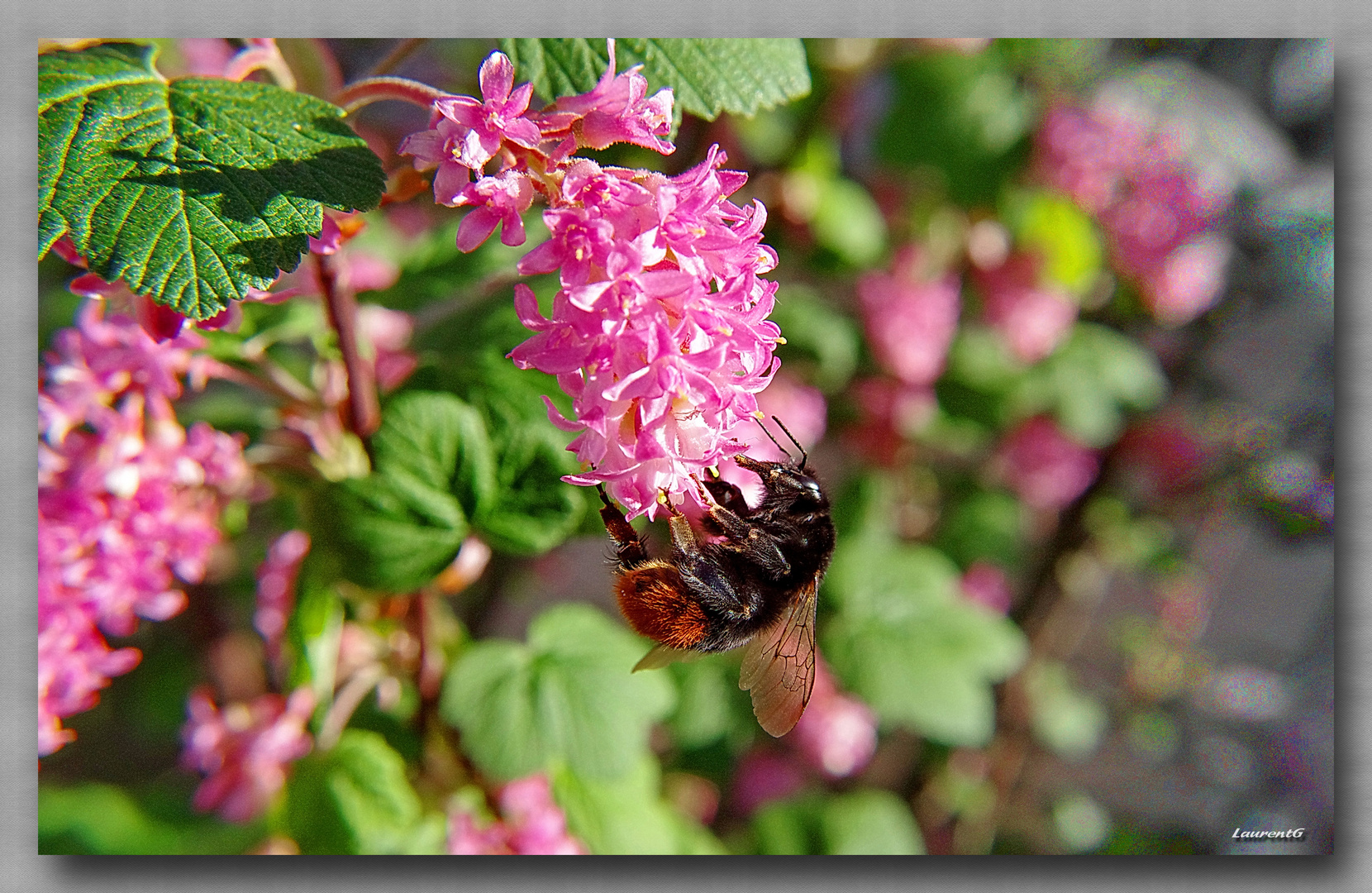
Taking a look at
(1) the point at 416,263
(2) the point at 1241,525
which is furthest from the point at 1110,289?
(1) the point at 416,263

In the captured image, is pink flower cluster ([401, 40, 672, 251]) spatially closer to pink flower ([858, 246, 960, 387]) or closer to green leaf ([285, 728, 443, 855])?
green leaf ([285, 728, 443, 855])

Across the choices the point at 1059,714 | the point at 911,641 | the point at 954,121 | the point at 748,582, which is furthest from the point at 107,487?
the point at 1059,714

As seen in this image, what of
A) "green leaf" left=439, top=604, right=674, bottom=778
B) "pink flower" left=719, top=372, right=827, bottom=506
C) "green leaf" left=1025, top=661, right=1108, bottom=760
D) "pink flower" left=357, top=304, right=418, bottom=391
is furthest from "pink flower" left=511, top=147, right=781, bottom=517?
"green leaf" left=1025, top=661, right=1108, bottom=760

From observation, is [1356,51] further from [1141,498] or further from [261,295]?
[261,295]

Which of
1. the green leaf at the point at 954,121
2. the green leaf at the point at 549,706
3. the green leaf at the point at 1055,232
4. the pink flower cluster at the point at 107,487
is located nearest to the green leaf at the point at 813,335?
the green leaf at the point at 954,121

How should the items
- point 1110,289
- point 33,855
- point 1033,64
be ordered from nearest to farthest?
point 33,855
point 1033,64
point 1110,289

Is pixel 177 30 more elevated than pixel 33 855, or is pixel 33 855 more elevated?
pixel 177 30
